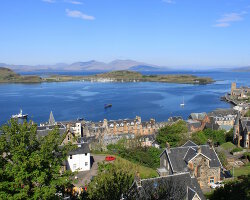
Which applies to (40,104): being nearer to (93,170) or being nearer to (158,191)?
(93,170)

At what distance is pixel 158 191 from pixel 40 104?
4218 inches

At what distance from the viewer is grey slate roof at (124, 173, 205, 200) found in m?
18.8

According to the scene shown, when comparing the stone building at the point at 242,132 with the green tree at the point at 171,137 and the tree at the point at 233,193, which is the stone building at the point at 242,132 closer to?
the green tree at the point at 171,137

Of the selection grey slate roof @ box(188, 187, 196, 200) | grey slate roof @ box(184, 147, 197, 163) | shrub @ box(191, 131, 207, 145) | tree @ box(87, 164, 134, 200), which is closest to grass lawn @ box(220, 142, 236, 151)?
shrub @ box(191, 131, 207, 145)

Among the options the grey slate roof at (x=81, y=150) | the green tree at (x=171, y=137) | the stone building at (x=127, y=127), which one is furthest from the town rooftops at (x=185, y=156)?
the stone building at (x=127, y=127)

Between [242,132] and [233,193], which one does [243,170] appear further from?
[233,193]

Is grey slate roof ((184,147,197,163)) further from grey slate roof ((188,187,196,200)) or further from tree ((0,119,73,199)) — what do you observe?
tree ((0,119,73,199))

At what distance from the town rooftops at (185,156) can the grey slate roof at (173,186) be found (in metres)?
5.82

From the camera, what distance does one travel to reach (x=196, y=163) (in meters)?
28.9

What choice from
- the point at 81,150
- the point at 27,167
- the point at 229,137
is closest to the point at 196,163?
the point at 81,150

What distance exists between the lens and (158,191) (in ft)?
58.5

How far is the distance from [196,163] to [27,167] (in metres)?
20.4

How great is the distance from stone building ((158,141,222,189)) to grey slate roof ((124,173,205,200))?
19.1 feet

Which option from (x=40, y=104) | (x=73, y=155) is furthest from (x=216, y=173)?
(x=40, y=104)
